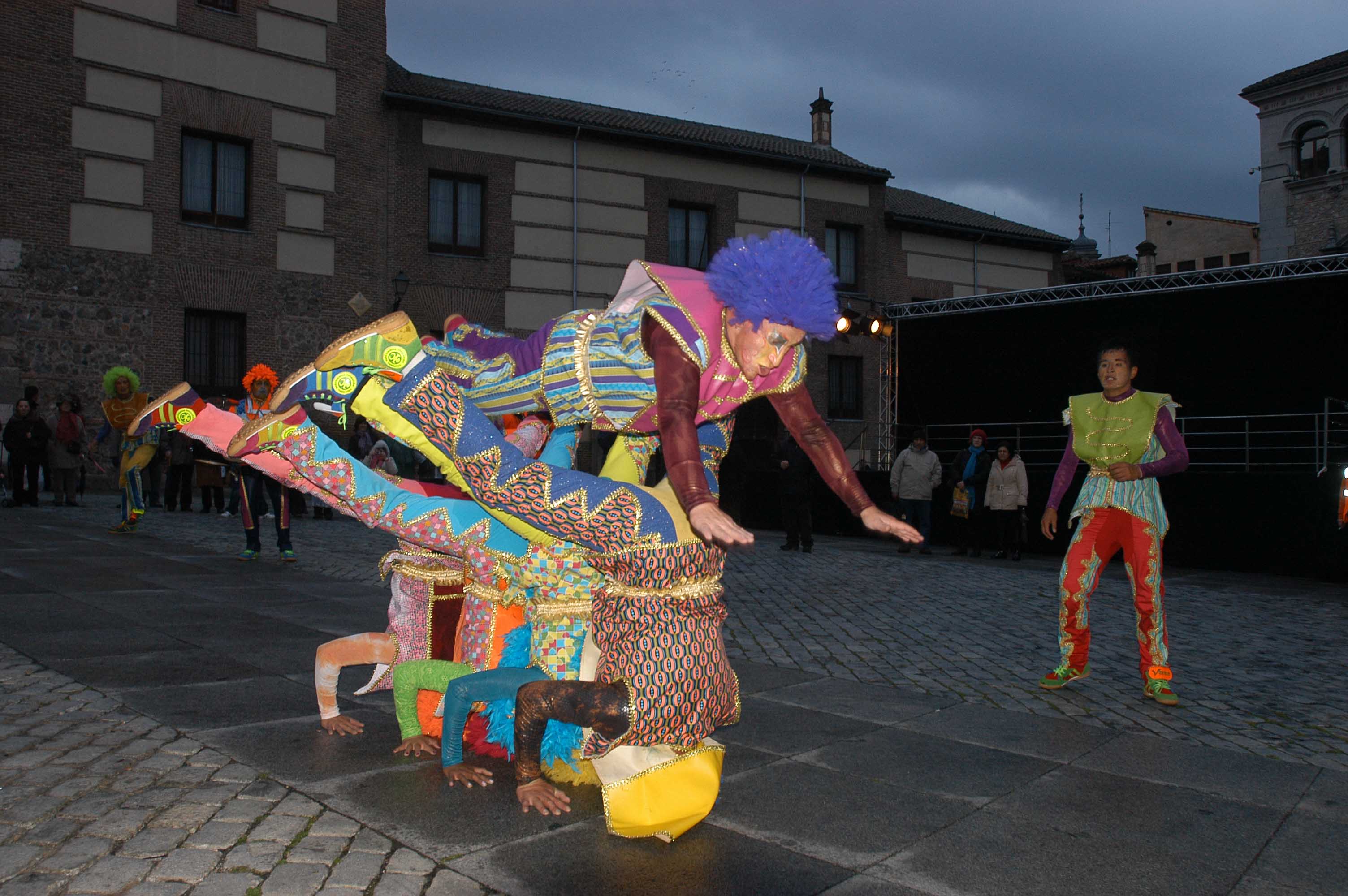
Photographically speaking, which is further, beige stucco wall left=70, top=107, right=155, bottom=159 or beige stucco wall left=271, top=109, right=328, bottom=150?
beige stucco wall left=271, top=109, right=328, bottom=150

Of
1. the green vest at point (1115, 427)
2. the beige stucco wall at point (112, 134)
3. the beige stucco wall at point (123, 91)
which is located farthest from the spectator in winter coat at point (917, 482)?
the beige stucco wall at point (123, 91)

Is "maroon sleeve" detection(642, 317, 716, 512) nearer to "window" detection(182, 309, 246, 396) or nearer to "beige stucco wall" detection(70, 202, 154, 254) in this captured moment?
"window" detection(182, 309, 246, 396)

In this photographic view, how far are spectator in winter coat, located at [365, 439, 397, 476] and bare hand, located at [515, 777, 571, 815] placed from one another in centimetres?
947

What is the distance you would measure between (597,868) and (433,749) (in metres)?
1.19

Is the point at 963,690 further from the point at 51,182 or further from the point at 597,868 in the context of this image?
the point at 51,182

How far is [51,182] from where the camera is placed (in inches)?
673

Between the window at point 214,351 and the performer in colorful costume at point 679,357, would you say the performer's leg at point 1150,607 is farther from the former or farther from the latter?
the window at point 214,351

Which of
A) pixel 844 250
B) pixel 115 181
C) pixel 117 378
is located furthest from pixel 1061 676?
pixel 844 250

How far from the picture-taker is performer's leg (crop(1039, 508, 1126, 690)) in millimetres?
5449

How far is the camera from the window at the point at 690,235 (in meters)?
24.2

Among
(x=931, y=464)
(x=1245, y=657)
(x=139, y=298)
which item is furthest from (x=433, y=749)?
(x=139, y=298)

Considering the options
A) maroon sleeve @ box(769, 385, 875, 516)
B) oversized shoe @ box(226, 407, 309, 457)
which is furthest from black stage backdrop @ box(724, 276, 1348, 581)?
oversized shoe @ box(226, 407, 309, 457)

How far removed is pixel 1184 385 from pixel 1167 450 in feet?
43.1

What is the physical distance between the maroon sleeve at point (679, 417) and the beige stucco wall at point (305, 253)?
1819 cm
